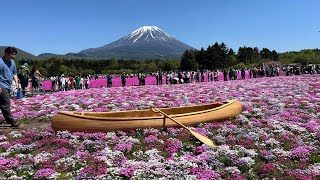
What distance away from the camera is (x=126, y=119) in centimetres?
1370

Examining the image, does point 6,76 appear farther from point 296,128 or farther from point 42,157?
point 296,128

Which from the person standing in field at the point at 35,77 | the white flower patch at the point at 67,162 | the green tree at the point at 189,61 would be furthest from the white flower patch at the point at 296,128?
the green tree at the point at 189,61

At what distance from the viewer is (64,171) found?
1030 centimetres

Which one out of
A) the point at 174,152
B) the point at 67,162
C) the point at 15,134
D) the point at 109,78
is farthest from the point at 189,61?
the point at 67,162

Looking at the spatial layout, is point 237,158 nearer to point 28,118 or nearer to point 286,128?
point 286,128

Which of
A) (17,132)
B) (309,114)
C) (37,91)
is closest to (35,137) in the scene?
(17,132)

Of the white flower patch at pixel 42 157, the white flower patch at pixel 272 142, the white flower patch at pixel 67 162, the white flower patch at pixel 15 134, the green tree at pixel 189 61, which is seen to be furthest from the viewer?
the green tree at pixel 189 61

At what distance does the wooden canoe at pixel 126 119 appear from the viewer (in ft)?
44.5

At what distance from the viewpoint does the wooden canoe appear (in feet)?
44.5

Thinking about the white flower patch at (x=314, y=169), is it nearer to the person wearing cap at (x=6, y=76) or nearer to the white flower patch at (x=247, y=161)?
the white flower patch at (x=247, y=161)

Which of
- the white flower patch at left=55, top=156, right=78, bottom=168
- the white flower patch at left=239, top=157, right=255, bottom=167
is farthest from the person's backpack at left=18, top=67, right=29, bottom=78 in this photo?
the white flower patch at left=239, top=157, right=255, bottom=167

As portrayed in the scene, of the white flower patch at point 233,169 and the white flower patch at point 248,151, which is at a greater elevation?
the white flower patch at point 248,151

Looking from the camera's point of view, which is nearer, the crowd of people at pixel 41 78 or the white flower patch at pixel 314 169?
the white flower patch at pixel 314 169

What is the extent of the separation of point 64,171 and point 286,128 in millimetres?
10028
